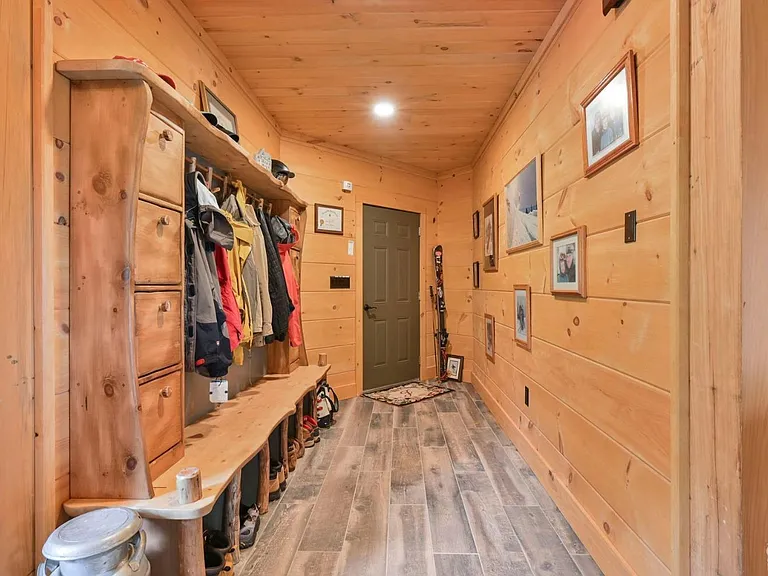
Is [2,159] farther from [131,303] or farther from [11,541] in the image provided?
[11,541]

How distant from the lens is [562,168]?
189cm

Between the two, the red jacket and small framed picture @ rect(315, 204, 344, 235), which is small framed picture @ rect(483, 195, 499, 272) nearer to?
small framed picture @ rect(315, 204, 344, 235)

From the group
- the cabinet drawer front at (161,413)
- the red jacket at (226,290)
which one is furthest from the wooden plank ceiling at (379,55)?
the cabinet drawer front at (161,413)

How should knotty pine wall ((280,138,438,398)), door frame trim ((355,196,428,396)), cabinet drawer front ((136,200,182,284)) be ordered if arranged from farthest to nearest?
door frame trim ((355,196,428,396)) < knotty pine wall ((280,138,438,398)) < cabinet drawer front ((136,200,182,284))

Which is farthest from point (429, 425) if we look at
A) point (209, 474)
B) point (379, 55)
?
point (379, 55)

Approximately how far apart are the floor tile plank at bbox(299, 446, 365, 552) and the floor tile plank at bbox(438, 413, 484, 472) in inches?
25.5

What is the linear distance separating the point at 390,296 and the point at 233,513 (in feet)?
9.60

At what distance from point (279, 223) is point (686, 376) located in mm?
2246

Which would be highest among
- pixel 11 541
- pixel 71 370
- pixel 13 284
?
pixel 13 284

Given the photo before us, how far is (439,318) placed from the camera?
4480 millimetres

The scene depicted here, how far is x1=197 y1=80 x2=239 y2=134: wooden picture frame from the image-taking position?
204 centimetres

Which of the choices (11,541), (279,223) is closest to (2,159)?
(11,541)

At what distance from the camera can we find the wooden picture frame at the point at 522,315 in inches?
93.3

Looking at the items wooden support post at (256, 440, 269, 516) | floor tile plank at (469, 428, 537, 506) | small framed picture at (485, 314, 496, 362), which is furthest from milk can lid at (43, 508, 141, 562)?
small framed picture at (485, 314, 496, 362)
